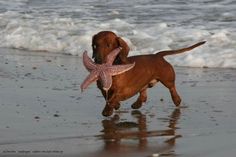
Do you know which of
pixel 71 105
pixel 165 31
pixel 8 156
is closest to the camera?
pixel 8 156

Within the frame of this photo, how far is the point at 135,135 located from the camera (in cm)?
486

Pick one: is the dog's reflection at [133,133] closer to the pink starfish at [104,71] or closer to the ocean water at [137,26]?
the pink starfish at [104,71]

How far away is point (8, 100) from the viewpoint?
20.1ft

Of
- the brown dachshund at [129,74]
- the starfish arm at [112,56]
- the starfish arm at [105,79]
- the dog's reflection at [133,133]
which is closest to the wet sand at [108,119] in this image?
the dog's reflection at [133,133]

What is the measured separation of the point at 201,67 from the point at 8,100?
10.3 ft

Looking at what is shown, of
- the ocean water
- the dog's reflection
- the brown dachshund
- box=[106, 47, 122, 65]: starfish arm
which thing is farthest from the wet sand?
the ocean water

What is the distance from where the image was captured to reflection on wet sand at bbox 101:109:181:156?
4383 millimetres

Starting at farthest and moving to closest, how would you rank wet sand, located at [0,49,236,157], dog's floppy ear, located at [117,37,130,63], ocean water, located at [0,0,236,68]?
ocean water, located at [0,0,236,68] < dog's floppy ear, located at [117,37,130,63] < wet sand, located at [0,49,236,157]

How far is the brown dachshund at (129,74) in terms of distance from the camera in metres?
5.33

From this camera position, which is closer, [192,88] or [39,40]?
[192,88]

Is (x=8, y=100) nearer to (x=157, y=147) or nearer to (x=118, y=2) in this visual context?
(x=157, y=147)

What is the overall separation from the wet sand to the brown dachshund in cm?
14

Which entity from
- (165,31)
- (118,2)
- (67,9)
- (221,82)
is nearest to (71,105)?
(221,82)

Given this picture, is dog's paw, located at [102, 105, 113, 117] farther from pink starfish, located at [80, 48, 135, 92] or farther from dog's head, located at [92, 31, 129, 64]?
dog's head, located at [92, 31, 129, 64]
